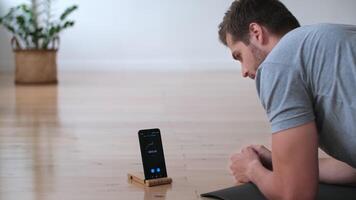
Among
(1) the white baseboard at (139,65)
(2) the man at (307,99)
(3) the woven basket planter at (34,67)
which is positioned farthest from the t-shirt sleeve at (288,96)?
(1) the white baseboard at (139,65)

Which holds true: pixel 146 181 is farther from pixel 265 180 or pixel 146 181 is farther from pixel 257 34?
pixel 257 34

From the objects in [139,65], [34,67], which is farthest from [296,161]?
[139,65]

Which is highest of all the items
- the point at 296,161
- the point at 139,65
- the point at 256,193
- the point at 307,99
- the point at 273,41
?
the point at 273,41

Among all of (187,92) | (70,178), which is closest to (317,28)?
(70,178)

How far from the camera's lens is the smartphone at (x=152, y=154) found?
1.94 m

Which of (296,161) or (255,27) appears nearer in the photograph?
(296,161)

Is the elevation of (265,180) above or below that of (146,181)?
above

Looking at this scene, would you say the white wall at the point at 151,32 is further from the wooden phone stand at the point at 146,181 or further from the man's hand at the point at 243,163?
the man's hand at the point at 243,163

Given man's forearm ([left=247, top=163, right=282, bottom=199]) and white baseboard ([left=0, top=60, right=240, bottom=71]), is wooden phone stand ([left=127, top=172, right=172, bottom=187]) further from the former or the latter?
white baseboard ([left=0, top=60, right=240, bottom=71])

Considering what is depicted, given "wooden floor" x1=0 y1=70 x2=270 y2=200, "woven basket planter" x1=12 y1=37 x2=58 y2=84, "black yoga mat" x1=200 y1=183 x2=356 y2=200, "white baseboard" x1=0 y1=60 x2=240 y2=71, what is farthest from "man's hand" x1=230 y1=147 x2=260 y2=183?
"white baseboard" x1=0 y1=60 x2=240 y2=71

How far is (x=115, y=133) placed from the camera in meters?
2.79

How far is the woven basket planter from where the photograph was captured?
4.78 metres

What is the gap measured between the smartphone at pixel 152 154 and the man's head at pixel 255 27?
51 centimetres

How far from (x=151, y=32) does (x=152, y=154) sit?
3.97 metres
